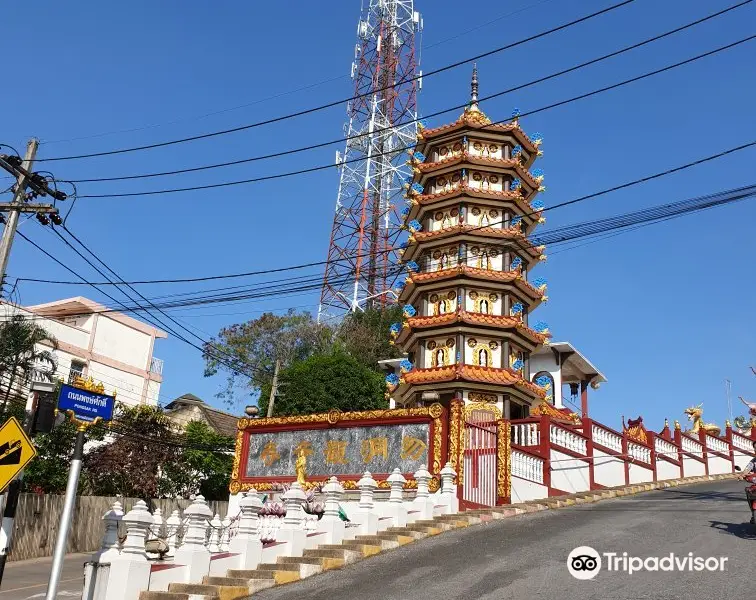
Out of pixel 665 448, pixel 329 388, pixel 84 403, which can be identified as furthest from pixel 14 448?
pixel 329 388

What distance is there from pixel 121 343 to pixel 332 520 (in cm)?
3388

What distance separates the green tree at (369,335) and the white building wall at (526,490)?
2767 cm

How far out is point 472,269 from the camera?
2981 centimetres

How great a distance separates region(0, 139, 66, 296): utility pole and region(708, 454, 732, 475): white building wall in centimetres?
2773

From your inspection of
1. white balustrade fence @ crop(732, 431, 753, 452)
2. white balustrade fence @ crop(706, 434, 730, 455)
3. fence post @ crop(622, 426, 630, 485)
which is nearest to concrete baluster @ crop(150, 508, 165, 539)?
fence post @ crop(622, 426, 630, 485)

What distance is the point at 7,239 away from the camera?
52.2ft

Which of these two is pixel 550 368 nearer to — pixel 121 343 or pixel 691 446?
pixel 691 446

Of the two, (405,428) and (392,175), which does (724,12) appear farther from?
(392,175)

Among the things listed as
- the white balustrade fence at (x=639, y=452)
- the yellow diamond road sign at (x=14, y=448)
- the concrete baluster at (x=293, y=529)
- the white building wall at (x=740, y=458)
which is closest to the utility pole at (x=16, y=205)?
the yellow diamond road sign at (x=14, y=448)

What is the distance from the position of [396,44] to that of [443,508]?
147 ft

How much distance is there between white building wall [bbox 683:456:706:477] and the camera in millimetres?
30469

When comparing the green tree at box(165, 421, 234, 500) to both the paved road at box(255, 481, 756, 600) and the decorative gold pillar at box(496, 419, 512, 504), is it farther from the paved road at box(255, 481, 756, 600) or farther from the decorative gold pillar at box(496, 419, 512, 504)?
the paved road at box(255, 481, 756, 600)

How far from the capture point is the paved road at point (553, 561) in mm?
10883

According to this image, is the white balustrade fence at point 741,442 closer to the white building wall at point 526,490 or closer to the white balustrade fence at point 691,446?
the white balustrade fence at point 691,446
